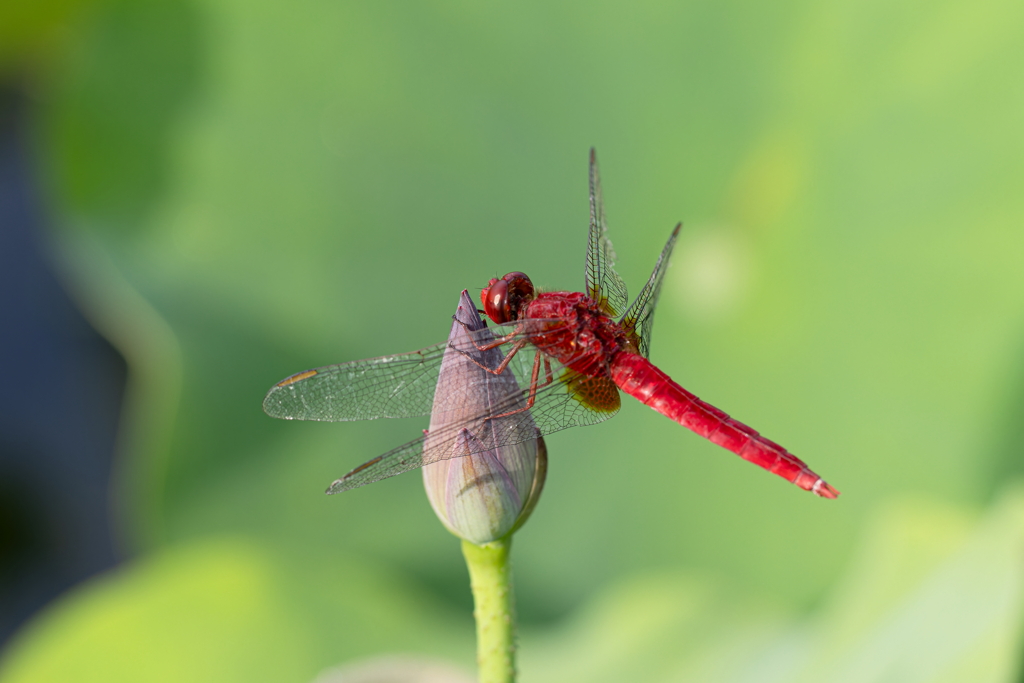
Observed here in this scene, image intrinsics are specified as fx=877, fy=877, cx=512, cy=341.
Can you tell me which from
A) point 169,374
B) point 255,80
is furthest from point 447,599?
point 255,80

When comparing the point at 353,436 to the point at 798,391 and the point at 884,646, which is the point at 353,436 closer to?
the point at 798,391

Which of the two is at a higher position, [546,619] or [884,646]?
[546,619]

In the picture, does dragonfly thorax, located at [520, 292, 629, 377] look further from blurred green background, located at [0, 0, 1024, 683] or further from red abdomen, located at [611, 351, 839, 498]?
blurred green background, located at [0, 0, 1024, 683]

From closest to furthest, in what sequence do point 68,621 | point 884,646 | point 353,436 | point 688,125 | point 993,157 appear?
1. point 884,646
2. point 993,157
3. point 68,621
4. point 688,125
5. point 353,436

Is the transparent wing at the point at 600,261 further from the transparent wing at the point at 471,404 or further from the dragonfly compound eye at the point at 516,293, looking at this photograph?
the transparent wing at the point at 471,404

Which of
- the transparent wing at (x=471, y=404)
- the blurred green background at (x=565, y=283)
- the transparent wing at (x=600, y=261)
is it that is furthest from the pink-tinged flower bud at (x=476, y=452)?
the blurred green background at (x=565, y=283)

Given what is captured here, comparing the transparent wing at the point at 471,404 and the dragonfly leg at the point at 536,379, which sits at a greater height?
the dragonfly leg at the point at 536,379

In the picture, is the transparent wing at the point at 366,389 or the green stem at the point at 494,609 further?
the transparent wing at the point at 366,389
